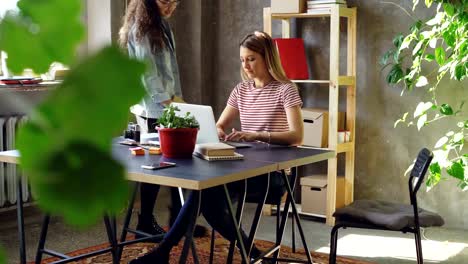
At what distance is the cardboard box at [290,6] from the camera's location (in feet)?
15.0

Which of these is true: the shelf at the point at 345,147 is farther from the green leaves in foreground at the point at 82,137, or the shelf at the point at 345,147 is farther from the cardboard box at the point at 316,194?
the green leaves in foreground at the point at 82,137

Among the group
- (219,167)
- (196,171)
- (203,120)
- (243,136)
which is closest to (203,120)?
(203,120)

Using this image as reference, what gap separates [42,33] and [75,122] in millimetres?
23

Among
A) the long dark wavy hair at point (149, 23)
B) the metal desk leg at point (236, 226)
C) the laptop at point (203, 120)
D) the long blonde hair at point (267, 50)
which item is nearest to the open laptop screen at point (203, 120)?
the laptop at point (203, 120)

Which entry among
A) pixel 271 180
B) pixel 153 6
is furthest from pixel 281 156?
pixel 153 6

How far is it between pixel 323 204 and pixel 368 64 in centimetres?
103

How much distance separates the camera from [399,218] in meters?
2.86

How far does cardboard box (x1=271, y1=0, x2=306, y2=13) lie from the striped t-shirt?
4.22ft

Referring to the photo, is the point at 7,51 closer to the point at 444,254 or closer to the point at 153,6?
the point at 153,6

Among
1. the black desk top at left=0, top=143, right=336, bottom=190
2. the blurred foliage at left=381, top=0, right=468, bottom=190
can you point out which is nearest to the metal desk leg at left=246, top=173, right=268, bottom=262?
the black desk top at left=0, top=143, right=336, bottom=190

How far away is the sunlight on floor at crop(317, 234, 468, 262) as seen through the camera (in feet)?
12.7

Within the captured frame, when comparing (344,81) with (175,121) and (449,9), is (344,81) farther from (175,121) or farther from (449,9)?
(175,121)

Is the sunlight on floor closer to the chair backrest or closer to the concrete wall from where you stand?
the concrete wall

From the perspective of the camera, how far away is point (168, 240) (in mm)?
2939
